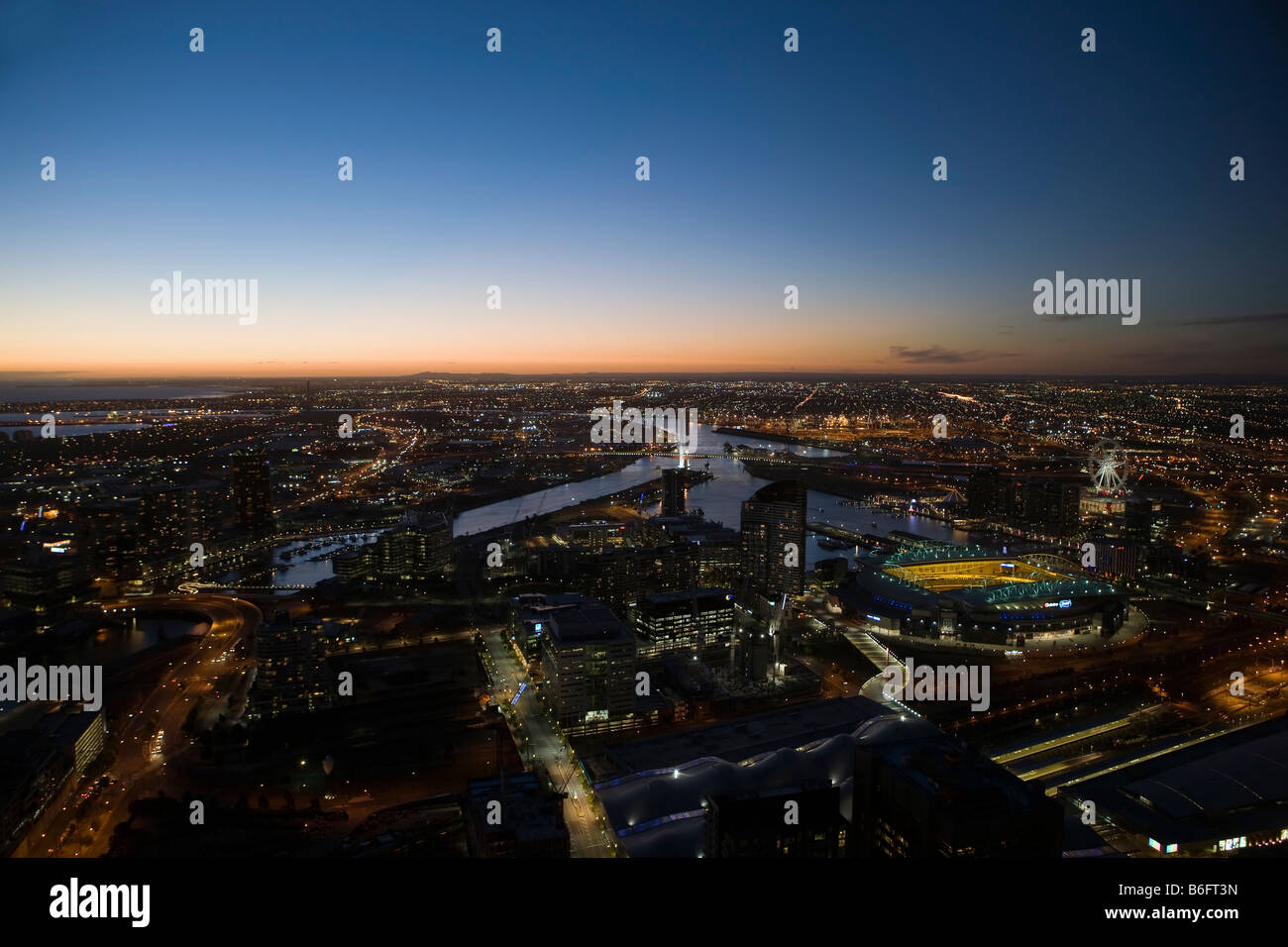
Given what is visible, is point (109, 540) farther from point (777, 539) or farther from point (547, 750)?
point (777, 539)

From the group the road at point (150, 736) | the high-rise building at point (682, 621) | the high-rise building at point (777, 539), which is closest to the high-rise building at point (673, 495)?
the high-rise building at point (777, 539)

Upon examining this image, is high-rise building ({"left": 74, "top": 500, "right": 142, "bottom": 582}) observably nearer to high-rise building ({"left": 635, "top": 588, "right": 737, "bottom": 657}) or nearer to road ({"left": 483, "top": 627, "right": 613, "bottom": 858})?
road ({"left": 483, "top": 627, "right": 613, "bottom": 858})

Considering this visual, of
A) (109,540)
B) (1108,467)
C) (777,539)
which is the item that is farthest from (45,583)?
(1108,467)

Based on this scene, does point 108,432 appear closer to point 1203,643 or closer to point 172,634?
point 172,634

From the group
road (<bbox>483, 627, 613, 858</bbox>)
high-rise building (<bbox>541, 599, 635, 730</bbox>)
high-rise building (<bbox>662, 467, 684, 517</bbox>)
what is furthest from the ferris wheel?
road (<bbox>483, 627, 613, 858</bbox>)

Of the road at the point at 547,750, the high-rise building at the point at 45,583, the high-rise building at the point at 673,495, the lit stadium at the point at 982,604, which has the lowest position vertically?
the road at the point at 547,750

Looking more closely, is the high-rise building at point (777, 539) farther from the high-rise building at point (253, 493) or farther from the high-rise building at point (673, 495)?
the high-rise building at point (253, 493)
